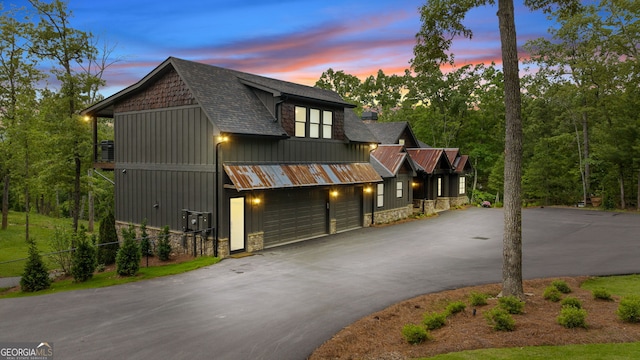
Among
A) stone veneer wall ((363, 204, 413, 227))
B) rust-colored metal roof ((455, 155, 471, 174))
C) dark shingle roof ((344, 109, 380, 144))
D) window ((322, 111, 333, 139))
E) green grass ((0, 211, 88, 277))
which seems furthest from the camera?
rust-colored metal roof ((455, 155, 471, 174))

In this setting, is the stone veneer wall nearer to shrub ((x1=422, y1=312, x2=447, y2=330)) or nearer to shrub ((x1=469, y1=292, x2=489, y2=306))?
shrub ((x1=469, y1=292, x2=489, y2=306))

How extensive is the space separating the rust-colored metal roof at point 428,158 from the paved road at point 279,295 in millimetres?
11455

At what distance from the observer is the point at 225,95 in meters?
18.0

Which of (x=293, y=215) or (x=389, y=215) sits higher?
(x=293, y=215)

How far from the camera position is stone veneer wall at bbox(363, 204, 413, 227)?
24.7m

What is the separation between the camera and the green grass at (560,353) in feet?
21.7

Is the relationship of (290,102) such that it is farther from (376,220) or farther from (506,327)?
(506,327)

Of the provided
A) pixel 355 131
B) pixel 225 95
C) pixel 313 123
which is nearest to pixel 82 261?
pixel 225 95

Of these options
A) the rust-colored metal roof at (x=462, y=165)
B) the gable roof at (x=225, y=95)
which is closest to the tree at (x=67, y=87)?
the gable roof at (x=225, y=95)

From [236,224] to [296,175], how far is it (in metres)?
3.80

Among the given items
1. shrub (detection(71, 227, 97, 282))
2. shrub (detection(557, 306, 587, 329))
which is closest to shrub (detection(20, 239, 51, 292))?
shrub (detection(71, 227, 97, 282))

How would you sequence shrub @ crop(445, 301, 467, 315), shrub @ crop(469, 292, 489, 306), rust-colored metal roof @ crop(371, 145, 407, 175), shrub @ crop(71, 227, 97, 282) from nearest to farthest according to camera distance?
shrub @ crop(445, 301, 467, 315) → shrub @ crop(469, 292, 489, 306) → shrub @ crop(71, 227, 97, 282) → rust-colored metal roof @ crop(371, 145, 407, 175)

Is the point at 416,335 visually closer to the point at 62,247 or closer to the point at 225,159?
the point at 225,159

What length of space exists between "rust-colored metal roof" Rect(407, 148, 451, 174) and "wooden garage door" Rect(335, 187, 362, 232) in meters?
9.35
